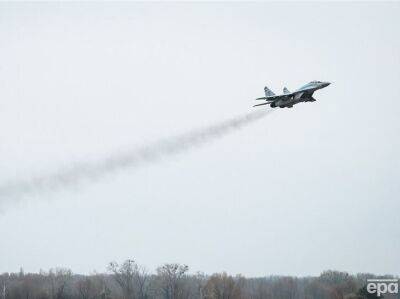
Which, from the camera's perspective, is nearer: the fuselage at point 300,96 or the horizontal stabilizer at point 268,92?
the fuselage at point 300,96

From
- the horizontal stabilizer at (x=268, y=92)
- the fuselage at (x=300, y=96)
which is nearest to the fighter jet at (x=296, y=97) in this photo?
the fuselage at (x=300, y=96)

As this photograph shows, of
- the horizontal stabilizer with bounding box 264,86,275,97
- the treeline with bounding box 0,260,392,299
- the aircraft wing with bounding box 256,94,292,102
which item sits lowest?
the treeline with bounding box 0,260,392,299

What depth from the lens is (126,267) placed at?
122m

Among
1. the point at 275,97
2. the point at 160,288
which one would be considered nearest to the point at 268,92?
the point at 275,97

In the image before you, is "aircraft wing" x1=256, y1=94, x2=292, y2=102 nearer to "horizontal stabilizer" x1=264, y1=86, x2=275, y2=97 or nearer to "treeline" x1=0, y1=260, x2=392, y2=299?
"horizontal stabilizer" x1=264, y1=86, x2=275, y2=97

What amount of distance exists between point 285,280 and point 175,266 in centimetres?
3912

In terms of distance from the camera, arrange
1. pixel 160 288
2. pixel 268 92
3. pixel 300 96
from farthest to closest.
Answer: pixel 160 288, pixel 268 92, pixel 300 96

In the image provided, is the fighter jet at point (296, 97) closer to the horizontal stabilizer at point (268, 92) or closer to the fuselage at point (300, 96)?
the fuselage at point (300, 96)

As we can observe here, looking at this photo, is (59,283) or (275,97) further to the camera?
(59,283)

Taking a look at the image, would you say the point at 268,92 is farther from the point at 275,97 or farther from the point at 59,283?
the point at 59,283

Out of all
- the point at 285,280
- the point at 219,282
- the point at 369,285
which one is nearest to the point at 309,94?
the point at 369,285

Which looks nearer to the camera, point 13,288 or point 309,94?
point 309,94

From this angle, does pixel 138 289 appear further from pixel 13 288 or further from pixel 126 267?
pixel 13 288

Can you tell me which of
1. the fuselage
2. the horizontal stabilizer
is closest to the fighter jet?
the fuselage
